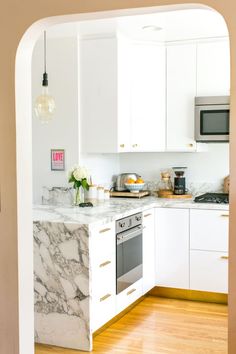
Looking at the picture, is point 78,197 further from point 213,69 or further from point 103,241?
point 213,69

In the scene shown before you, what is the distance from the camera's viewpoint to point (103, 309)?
4238 millimetres

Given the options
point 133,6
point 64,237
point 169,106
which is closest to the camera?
point 133,6

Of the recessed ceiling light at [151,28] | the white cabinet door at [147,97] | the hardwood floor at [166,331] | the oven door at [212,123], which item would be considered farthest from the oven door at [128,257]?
the recessed ceiling light at [151,28]

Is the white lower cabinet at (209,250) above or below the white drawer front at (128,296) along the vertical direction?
above

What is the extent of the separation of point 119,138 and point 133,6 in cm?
258

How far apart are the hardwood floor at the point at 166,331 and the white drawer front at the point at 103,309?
146 millimetres

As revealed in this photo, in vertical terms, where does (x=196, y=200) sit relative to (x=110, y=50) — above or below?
below

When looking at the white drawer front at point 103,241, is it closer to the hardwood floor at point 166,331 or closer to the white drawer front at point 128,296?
the white drawer front at point 128,296

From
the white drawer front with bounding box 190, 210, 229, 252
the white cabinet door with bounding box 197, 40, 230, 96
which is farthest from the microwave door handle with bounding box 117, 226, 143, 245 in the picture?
the white cabinet door with bounding box 197, 40, 230, 96

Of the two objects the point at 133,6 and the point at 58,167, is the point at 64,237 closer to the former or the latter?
the point at 58,167

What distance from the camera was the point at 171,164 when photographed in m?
5.88

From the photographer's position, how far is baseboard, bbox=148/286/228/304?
16.8 feet

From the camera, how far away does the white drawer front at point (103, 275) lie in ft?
13.4

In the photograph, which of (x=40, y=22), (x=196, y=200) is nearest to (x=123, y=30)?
(x=196, y=200)
